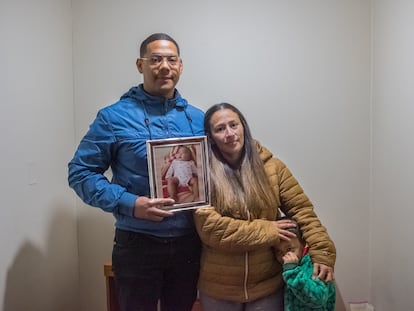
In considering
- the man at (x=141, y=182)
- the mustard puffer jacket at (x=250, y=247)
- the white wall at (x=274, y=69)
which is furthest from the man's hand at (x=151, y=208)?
the white wall at (x=274, y=69)

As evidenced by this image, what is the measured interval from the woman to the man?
0.30ft

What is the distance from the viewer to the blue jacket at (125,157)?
4.38 feet

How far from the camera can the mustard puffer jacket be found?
4.41 ft

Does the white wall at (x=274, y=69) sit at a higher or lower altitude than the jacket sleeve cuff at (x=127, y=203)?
higher

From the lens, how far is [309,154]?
82.7 inches

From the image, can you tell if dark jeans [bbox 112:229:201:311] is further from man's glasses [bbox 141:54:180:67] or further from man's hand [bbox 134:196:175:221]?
man's glasses [bbox 141:54:180:67]
